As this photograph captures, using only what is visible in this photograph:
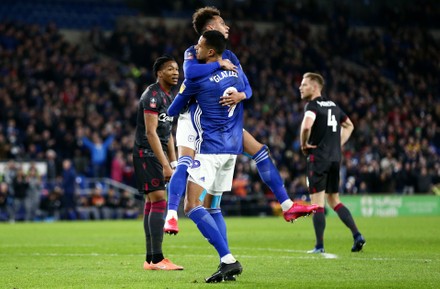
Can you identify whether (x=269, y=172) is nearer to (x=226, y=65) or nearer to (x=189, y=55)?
(x=226, y=65)

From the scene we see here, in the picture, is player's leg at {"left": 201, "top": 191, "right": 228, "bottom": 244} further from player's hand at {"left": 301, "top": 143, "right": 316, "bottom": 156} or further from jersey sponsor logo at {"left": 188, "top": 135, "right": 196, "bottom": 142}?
player's hand at {"left": 301, "top": 143, "right": 316, "bottom": 156}

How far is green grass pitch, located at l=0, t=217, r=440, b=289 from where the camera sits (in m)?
8.79

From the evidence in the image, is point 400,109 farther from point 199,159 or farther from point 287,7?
point 199,159

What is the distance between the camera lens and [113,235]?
19281 millimetres

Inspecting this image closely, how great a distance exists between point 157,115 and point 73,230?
1159cm

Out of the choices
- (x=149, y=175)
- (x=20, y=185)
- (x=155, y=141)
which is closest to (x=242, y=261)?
(x=149, y=175)

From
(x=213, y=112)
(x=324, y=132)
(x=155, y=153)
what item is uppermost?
(x=213, y=112)

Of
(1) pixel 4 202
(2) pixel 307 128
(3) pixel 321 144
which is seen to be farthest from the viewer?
(1) pixel 4 202

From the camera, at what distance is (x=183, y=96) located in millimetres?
9242

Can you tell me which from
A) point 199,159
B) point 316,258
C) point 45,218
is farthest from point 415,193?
point 199,159

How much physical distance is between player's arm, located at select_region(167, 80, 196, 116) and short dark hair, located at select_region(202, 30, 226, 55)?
44 cm

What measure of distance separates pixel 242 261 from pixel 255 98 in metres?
26.2

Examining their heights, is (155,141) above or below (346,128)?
below

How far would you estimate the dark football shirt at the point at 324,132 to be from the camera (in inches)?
542
